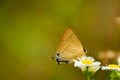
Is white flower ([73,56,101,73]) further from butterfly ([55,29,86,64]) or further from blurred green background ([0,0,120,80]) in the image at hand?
blurred green background ([0,0,120,80])

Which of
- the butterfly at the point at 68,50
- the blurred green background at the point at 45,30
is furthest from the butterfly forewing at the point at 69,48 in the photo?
the blurred green background at the point at 45,30

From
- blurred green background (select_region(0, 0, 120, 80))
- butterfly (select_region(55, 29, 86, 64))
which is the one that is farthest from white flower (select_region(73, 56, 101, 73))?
blurred green background (select_region(0, 0, 120, 80))

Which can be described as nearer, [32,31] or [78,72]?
[78,72]

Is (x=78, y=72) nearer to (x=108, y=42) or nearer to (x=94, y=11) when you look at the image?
(x=108, y=42)

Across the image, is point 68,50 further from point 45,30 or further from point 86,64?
point 45,30

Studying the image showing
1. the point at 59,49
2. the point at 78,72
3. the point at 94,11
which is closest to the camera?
the point at 59,49

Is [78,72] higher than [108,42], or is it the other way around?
[108,42]

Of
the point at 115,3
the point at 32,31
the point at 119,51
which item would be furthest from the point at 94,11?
the point at 119,51
